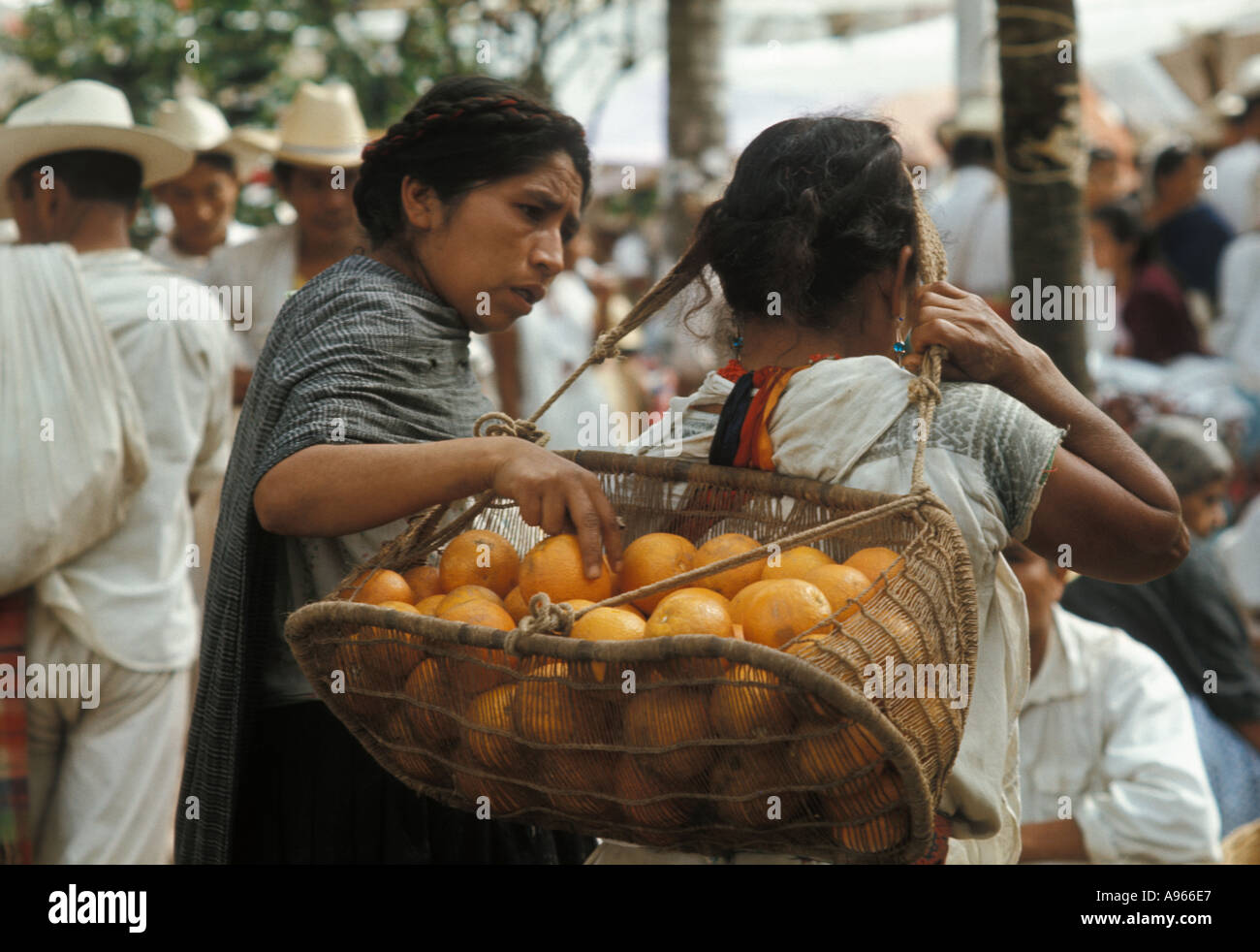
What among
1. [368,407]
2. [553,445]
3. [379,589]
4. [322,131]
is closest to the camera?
[379,589]

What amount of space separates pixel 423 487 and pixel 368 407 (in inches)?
9.8

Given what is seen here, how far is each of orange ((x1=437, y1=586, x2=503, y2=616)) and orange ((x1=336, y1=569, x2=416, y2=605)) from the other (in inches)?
3.3

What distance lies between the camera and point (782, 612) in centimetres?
158

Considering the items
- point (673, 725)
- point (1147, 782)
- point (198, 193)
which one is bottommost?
point (1147, 782)

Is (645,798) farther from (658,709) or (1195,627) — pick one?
(1195,627)

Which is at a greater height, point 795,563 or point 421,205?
point 421,205

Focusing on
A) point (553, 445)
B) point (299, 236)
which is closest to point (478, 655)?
point (299, 236)

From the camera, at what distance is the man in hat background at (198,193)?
561cm

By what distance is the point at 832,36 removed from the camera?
1426cm

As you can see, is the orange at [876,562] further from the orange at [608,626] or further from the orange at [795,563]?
the orange at [608,626]

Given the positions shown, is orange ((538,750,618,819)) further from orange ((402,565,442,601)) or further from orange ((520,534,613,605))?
orange ((402,565,442,601))

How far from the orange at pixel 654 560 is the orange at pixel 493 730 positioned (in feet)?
0.88
